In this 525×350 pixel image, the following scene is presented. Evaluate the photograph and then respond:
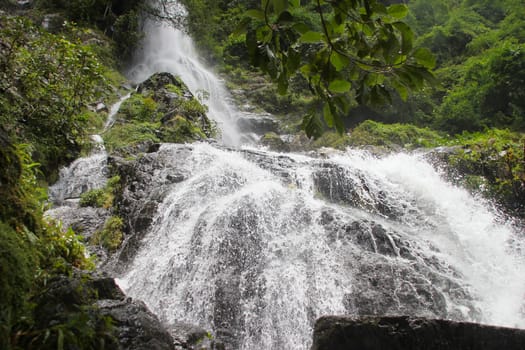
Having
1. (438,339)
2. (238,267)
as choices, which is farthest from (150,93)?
(438,339)

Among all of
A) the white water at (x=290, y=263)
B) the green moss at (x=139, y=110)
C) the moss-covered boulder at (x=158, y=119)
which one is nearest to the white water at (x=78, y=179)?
the moss-covered boulder at (x=158, y=119)

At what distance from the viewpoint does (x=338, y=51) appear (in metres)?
1.60

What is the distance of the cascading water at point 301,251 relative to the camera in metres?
4.55

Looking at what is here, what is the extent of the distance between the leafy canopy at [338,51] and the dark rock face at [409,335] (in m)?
1.82

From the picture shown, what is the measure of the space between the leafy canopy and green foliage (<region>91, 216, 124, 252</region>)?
17.2 ft

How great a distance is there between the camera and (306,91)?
742 inches

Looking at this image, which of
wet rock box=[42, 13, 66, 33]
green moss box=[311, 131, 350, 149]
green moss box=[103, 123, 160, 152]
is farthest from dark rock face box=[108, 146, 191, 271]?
wet rock box=[42, 13, 66, 33]

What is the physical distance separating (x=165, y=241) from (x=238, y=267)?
58.9 inches

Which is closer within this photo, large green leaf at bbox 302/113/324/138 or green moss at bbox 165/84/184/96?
large green leaf at bbox 302/113/324/138

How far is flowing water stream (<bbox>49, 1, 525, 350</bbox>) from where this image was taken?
454cm

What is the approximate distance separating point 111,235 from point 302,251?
3.37 meters

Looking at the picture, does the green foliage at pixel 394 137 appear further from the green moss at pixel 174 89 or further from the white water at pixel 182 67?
the green moss at pixel 174 89

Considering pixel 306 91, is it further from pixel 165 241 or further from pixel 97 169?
pixel 165 241

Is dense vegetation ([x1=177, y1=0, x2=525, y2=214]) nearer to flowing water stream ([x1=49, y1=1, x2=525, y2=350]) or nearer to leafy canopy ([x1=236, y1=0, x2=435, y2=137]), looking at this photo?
flowing water stream ([x1=49, y1=1, x2=525, y2=350])
